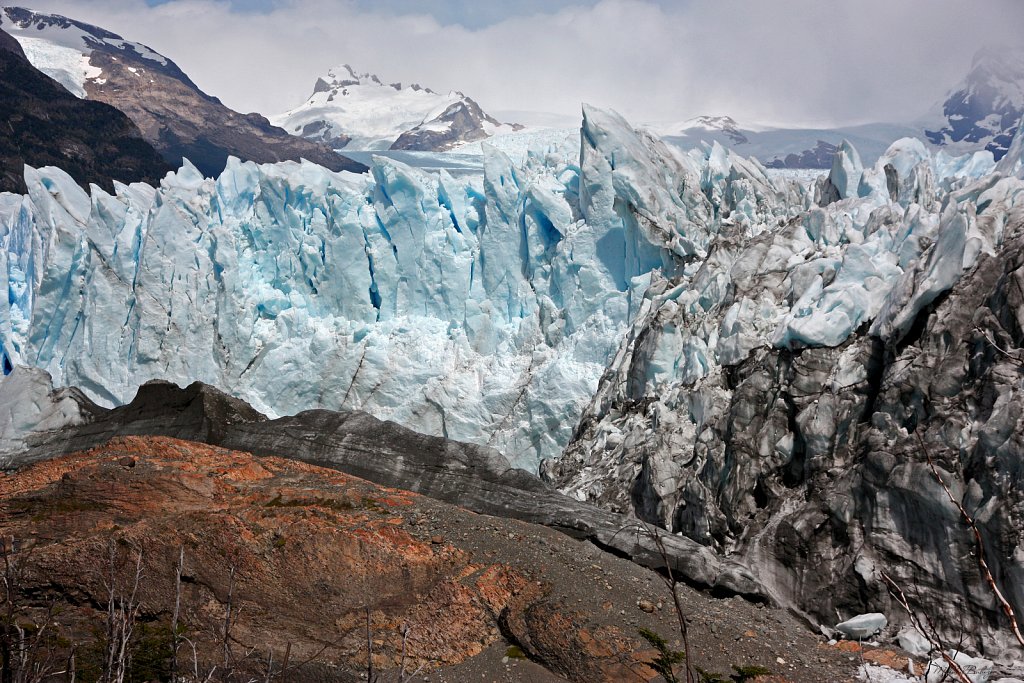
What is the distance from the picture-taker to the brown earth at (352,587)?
802cm

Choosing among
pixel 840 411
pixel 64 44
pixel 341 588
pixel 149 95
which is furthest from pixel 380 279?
pixel 64 44

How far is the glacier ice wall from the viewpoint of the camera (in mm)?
20797

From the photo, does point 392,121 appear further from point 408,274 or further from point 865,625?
point 865,625

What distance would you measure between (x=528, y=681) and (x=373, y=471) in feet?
15.4

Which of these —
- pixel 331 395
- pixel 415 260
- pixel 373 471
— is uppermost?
pixel 415 260

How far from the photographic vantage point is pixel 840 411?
12.5 metres

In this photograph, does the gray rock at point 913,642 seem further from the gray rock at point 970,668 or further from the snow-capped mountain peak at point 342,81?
the snow-capped mountain peak at point 342,81

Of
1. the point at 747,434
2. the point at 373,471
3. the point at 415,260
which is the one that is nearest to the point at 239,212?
the point at 415,260

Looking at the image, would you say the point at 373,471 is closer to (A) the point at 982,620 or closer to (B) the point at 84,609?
(B) the point at 84,609

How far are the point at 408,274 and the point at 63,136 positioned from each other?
3550cm

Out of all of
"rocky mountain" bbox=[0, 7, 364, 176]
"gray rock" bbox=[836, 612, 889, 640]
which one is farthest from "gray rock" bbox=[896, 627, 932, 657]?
"rocky mountain" bbox=[0, 7, 364, 176]

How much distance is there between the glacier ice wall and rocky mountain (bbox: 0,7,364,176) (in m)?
41.8

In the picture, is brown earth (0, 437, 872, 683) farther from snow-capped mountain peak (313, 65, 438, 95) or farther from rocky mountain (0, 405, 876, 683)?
snow-capped mountain peak (313, 65, 438, 95)

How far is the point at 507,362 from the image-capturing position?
21172mm
